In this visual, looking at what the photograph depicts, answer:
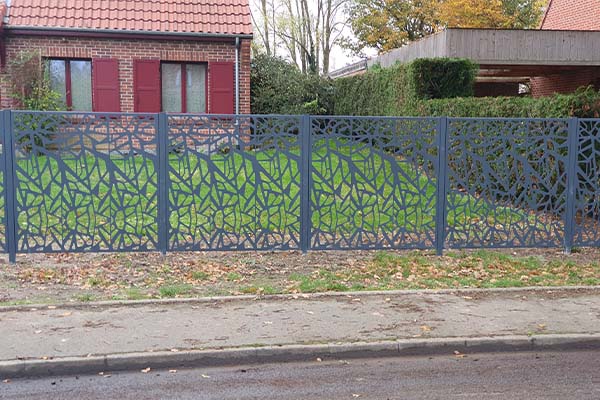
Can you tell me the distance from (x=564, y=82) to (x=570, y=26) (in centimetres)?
275

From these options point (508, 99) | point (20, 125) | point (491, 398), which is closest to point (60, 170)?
point (20, 125)

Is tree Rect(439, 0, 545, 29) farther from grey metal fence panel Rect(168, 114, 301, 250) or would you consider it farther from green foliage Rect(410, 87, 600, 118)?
grey metal fence panel Rect(168, 114, 301, 250)

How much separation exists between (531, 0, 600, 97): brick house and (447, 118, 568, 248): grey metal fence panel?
44.9ft

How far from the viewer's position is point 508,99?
12266mm

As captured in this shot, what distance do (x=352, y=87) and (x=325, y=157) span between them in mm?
13606

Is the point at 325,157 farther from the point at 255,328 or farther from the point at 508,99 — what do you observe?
the point at 508,99

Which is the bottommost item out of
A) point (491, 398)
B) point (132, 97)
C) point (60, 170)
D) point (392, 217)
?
point (491, 398)

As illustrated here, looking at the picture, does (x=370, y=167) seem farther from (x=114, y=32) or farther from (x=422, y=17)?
(x=422, y=17)

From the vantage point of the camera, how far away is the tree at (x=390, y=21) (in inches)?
1576

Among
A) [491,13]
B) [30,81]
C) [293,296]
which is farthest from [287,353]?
[491,13]

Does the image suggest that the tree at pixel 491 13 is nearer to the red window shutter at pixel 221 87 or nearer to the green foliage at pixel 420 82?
the green foliage at pixel 420 82

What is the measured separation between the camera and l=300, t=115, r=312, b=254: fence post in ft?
29.0

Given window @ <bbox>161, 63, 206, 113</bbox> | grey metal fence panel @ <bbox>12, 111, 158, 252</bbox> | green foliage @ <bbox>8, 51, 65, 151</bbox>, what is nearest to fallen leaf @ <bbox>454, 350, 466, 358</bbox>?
grey metal fence panel @ <bbox>12, 111, 158, 252</bbox>

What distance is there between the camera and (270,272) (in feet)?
27.2
